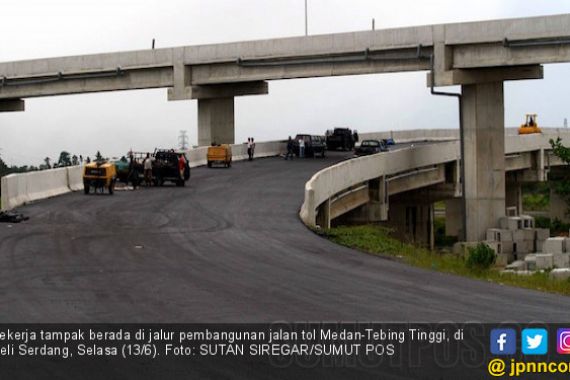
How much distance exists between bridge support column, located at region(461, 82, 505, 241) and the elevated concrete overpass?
0.06 m

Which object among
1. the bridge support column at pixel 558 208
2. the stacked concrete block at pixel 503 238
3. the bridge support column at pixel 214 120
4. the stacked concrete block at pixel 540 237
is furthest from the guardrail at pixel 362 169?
the bridge support column at pixel 558 208

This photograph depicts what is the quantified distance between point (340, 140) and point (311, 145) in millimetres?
8950

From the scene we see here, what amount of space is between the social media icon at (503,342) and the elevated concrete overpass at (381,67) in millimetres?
38619

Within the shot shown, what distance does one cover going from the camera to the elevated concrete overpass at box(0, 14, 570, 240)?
53.2 meters

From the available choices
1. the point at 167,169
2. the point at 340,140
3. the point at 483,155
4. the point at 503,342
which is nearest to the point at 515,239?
the point at 483,155

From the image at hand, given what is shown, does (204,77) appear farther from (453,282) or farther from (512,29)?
(453,282)

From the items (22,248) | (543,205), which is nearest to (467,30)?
(22,248)

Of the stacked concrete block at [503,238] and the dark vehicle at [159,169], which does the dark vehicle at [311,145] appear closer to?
the stacked concrete block at [503,238]

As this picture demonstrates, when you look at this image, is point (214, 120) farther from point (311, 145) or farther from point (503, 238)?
point (503, 238)

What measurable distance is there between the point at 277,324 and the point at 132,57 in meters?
56.9

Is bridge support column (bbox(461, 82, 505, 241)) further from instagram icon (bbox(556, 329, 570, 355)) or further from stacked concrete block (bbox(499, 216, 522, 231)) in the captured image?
instagram icon (bbox(556, 329, 570, 355))

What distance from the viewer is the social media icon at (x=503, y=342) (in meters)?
13.4

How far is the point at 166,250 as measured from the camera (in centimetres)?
2472

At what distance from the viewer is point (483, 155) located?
56.6 metres
